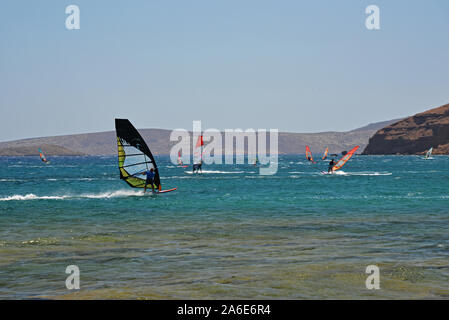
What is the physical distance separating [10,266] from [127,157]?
17.8 meters

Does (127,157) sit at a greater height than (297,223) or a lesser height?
greater

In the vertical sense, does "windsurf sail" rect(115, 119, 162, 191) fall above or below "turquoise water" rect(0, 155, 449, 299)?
above

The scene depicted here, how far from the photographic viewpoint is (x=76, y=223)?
745 inches

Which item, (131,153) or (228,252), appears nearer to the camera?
(228,252)

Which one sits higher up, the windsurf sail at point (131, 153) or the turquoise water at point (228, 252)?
the windsurf sail at point (131, 153)

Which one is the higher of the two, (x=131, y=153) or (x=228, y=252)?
(x=131, y=153)

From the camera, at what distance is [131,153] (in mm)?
28781

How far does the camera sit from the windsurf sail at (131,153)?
2797cm

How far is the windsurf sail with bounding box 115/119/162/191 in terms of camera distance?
28.0 m

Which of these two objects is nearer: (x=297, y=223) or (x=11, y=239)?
(x=11, y=239)

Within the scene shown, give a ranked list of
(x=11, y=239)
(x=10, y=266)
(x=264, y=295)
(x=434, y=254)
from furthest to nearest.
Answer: (x=11, y=239), (x=434, y=254), (x=10, y=266), (x=264, y=295)

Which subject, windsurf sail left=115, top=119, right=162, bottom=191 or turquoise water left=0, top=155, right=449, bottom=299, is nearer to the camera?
turquoise water left=0, top=155, right=449, bottom=299
